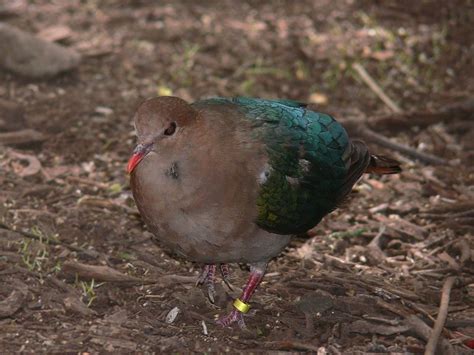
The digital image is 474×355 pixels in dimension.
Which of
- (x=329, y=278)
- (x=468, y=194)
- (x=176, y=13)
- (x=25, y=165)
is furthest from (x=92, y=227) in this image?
(x=176, y=13)

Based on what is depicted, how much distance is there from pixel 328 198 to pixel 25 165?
2.71 meters

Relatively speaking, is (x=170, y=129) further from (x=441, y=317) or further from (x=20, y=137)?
(x=20, y=137)

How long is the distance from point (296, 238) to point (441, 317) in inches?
56.5

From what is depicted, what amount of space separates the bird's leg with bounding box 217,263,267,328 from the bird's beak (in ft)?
3.81

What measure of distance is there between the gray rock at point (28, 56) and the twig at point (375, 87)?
286 cm

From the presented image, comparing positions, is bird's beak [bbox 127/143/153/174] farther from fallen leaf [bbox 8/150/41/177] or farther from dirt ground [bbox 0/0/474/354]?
fallen leaf [bbox 8/150/41/177]

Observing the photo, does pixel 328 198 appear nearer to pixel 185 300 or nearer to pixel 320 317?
pixel 320 317

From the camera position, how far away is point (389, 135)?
8.20 m

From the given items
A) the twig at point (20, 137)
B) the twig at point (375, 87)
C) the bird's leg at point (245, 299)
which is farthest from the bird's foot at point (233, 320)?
the twig at point (375, 87)

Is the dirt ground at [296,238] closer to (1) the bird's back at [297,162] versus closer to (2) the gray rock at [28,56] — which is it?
(2) the gray rock at [28,56]

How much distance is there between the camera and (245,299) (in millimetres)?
5598

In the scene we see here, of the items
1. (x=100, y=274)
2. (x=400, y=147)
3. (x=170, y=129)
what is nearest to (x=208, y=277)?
(x=100, y=274)

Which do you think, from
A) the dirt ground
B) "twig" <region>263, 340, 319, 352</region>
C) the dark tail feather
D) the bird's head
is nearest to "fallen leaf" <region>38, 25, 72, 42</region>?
the dirt ground


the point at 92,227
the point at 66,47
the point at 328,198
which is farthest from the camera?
the point at 66,47
